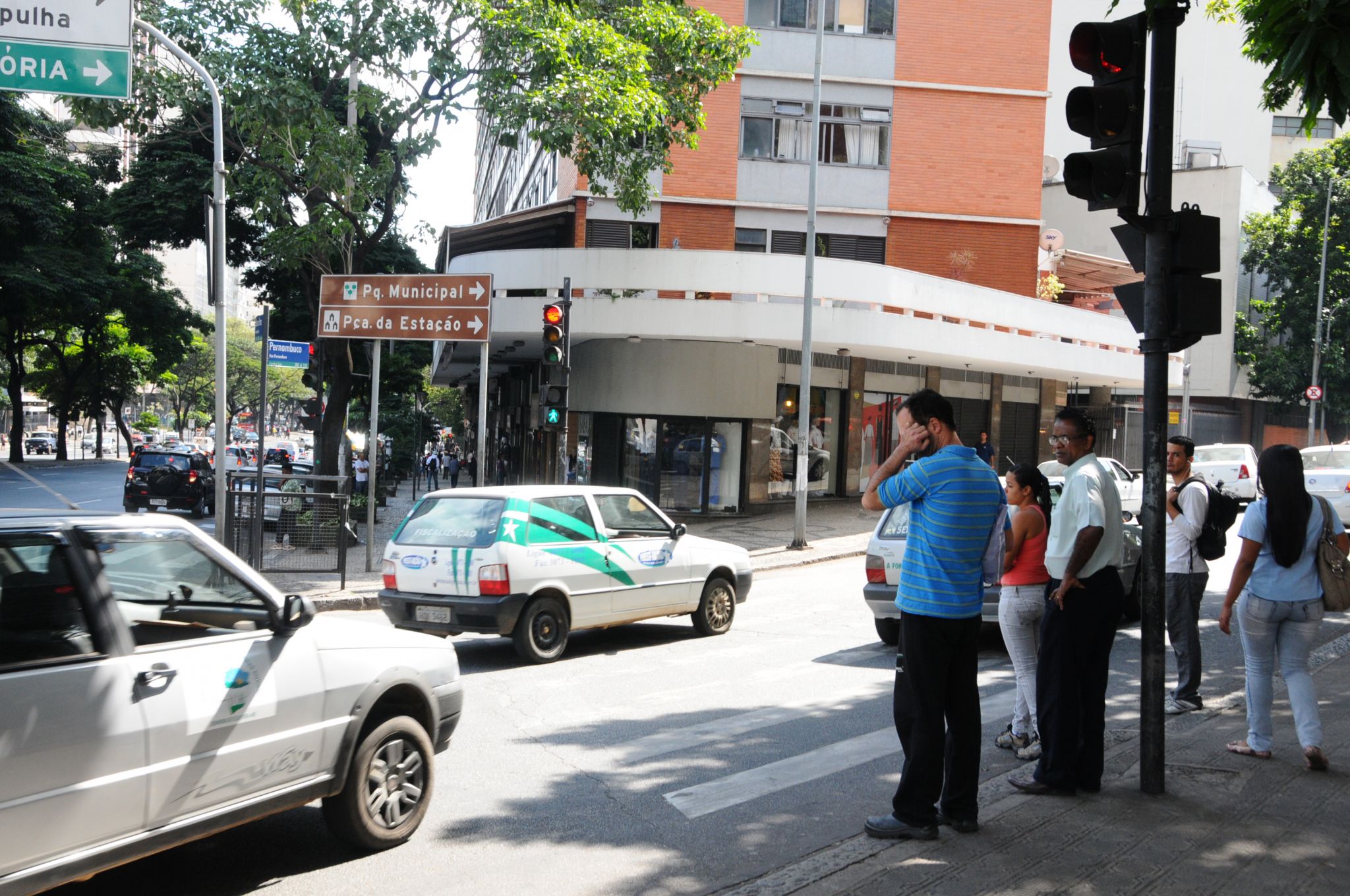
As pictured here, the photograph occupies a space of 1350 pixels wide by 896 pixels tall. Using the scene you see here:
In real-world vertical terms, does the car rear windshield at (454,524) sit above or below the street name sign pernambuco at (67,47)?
below

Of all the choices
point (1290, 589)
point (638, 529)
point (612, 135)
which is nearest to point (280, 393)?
point (612, 135)

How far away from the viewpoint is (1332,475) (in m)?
21.6

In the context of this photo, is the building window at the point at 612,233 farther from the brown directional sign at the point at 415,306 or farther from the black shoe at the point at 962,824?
the black shoe at the point at 962,824

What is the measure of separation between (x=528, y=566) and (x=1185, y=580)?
5.21 m

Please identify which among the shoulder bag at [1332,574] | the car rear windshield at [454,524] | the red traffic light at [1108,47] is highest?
the red traffic light at [1108,47]

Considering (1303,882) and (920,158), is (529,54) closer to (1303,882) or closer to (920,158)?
(920,158)

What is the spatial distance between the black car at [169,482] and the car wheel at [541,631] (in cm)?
2028

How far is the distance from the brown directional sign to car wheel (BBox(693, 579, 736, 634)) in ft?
17.5

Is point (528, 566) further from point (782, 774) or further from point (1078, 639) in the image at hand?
point (1078, 639)

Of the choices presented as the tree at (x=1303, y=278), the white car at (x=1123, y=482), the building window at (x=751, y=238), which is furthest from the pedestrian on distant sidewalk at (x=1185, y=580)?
the tree at (x=1303, y=278)

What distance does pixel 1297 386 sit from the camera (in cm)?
4603

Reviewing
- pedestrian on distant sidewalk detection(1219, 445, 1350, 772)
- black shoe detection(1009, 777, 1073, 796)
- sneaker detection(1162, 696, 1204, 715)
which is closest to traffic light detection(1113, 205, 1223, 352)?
pedestrian on distant sidewalk detection(1219, 445, 1350, 772)

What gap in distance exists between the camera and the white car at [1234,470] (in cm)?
2584

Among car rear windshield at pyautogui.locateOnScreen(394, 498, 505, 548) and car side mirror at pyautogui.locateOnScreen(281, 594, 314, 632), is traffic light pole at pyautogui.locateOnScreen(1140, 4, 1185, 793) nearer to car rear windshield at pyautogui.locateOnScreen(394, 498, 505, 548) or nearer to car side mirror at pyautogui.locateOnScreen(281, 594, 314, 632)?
car side mirror at pyautogui.locateOnScreen(281, 594, 314, 632)
